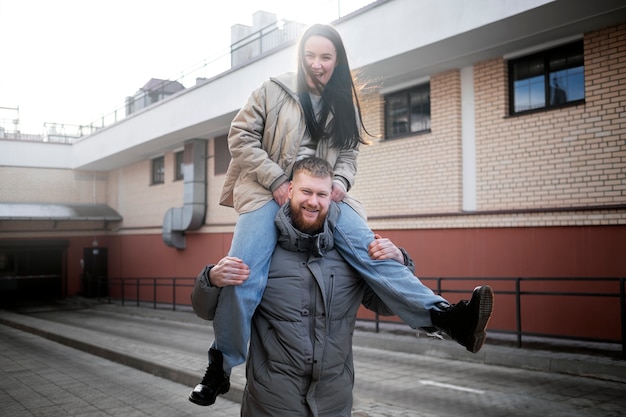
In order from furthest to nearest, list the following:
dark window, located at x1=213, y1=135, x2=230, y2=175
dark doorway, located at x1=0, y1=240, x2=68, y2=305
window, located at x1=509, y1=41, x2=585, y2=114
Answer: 1. dark doorway, located at x1=0, y1=240, x2=68, y2=305
2. dark window, located at x1=213, y1=135, x2=230, y2=175
3. window, located at x1=509, y1=41, x2=585, y2=114

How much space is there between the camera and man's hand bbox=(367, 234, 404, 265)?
2861 millimetres

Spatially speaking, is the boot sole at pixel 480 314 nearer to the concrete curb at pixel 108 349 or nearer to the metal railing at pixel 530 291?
the concrete curb at pixel 108 349

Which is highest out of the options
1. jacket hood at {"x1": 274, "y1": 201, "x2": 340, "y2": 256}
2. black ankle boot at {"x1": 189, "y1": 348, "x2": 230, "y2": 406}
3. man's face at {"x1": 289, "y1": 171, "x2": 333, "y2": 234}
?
man's face at {"x1": 289, "y1": 171, "x2": 333, "y2": 234}

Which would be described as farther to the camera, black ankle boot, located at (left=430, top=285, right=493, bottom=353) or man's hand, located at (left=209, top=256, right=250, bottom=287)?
man's hand, located at (left=209, top=256, right=250, bottom=287)

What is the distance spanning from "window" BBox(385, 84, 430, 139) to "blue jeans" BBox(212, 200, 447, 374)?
10217 millimetres

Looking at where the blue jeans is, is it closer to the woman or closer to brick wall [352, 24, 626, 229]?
the woman

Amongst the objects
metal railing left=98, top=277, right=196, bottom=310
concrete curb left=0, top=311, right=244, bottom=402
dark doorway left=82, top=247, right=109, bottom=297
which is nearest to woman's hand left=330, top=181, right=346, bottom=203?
concrete curb left=0, top=311, right=244, bottom=402

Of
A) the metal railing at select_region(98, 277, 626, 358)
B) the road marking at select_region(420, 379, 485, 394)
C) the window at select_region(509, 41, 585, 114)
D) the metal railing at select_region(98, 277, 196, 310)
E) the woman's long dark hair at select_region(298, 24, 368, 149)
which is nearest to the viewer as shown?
the woman's long dark hair at select_region(298, 24, 368, 149)

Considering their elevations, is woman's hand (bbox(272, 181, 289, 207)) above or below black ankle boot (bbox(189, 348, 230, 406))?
above

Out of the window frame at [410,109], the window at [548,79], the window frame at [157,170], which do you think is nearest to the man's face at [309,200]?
the window at [548,79]

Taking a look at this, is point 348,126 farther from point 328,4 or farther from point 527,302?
point 328,4

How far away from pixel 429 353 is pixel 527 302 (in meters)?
2.22

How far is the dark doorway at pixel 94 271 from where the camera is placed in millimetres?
26719

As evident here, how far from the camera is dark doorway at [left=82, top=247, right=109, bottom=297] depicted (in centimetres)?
2672
